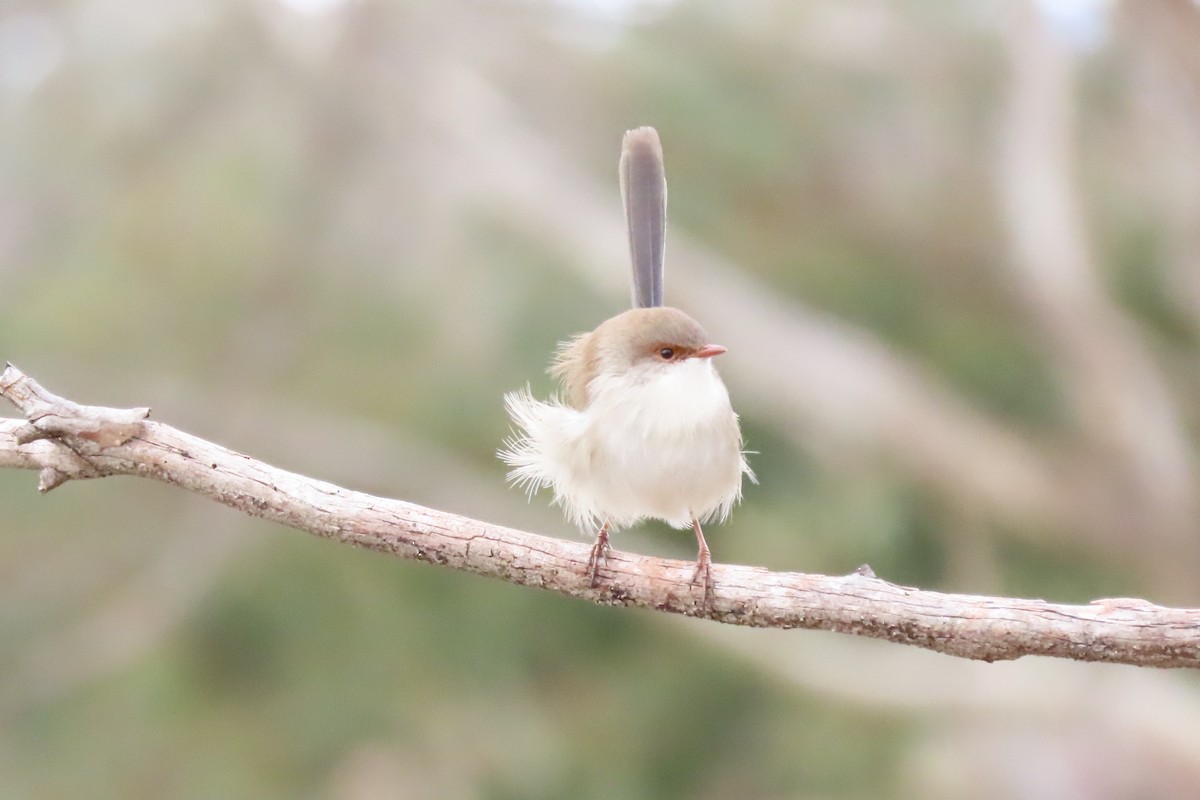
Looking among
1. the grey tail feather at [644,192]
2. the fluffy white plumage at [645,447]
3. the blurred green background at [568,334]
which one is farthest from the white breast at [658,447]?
the blurred green background at [568,334]

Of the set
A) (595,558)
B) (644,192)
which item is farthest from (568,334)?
(595,558)

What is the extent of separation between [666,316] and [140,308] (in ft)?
11.9

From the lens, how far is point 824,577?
6.13 feet

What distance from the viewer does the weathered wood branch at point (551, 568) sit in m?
1.74

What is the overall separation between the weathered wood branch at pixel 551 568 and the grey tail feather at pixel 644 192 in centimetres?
98

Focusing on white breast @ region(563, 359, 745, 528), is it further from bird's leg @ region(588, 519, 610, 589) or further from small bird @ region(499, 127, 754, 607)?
bird's leg @ region(588, 519, 610, 589)

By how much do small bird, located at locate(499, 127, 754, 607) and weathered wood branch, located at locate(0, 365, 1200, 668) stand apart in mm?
271

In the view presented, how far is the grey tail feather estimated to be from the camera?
2588 mm

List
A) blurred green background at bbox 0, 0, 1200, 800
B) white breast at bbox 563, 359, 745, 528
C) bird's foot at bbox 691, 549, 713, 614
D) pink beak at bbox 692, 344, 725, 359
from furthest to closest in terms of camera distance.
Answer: blurred green background at bbox 0, 0, 1200, 800 → pink beak at bbox 692, 344, 725, 359 → white breast at bbox 563, 359, 745, 528 → bird's foot at bbox 691, 549, 713, 614

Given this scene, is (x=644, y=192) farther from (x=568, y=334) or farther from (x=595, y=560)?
(x=568, y=334)

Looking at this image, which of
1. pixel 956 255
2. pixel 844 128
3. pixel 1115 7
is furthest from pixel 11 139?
pixel 1115 7

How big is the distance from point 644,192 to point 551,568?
3.49 feet

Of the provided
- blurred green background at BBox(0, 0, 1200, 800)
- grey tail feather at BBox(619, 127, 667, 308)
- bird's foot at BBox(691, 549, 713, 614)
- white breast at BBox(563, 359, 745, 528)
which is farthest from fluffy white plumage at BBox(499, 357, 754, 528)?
blurred green background at BBox(0, 0, 1200, 800)

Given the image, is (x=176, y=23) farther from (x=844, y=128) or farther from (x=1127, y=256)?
(x=1127, y=256)
